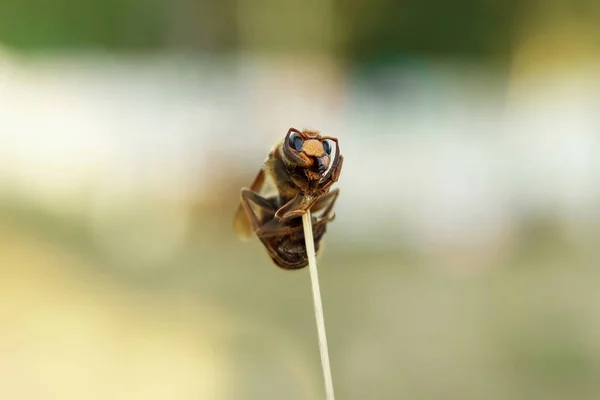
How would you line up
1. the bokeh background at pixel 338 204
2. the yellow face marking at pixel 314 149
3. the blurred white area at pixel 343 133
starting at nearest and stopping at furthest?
the yellow face marking at pixel 314 149 < the bokeh background at pixel 338 204 < the blurred white area at pixel 343 133

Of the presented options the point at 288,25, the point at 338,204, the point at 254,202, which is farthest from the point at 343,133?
the point at 254,202

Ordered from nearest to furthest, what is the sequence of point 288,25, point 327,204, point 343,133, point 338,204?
point 327,204, point 338,204, point 343,133, point 288,25

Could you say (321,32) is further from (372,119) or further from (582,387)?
(582,387)

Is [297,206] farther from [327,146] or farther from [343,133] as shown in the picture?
[343,133]

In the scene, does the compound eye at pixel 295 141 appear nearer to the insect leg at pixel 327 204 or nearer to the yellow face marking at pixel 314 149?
the yellow face marking at pixel 314 149

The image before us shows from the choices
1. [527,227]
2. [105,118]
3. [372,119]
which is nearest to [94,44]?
[105,118]

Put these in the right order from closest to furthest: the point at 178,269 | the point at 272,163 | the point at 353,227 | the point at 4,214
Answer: the point at 272,163
the point at 178,269
the point at 4,214
the point at 353,227

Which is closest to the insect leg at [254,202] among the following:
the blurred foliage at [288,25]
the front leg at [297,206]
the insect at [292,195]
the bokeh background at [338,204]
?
the insect at [292,195]
